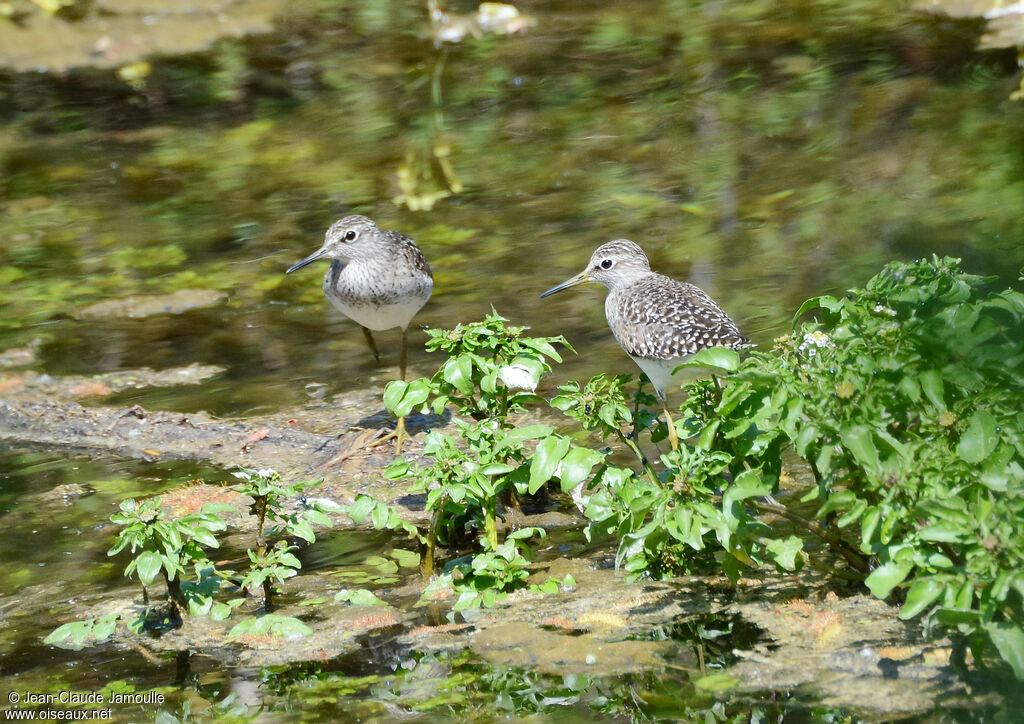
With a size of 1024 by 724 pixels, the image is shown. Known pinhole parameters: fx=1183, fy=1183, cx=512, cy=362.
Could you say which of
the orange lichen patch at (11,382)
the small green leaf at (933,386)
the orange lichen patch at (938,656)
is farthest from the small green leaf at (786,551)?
the orange lichen patch at (11,382)

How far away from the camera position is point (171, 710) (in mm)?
4594

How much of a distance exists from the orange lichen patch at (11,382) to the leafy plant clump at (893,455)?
5.24 m

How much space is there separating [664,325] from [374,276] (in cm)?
227

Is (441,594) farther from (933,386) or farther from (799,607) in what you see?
(933,386)

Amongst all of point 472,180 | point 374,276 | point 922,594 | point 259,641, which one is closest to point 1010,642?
point 922,594

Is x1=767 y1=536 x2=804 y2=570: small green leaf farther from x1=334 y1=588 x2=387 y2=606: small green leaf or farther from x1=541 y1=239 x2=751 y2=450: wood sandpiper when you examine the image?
x1=334 y1=588 x2=387 y2=606: small green leaf

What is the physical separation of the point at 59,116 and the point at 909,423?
42.7ft

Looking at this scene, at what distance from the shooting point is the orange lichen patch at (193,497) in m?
6.57

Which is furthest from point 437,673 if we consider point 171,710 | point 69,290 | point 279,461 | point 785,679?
point 69,290

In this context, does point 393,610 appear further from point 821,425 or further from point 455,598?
point 821,425

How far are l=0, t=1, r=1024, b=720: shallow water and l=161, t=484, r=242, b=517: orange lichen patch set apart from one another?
28cm

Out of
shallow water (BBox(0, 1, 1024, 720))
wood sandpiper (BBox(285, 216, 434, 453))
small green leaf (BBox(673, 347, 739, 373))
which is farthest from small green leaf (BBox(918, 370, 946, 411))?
wood sandpiper (BBox(285, 216, 434, 453))

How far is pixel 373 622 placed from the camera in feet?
17.1

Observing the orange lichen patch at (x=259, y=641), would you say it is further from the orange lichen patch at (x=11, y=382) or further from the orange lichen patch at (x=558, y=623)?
the orange lichen patch at (x=11, y=382)
